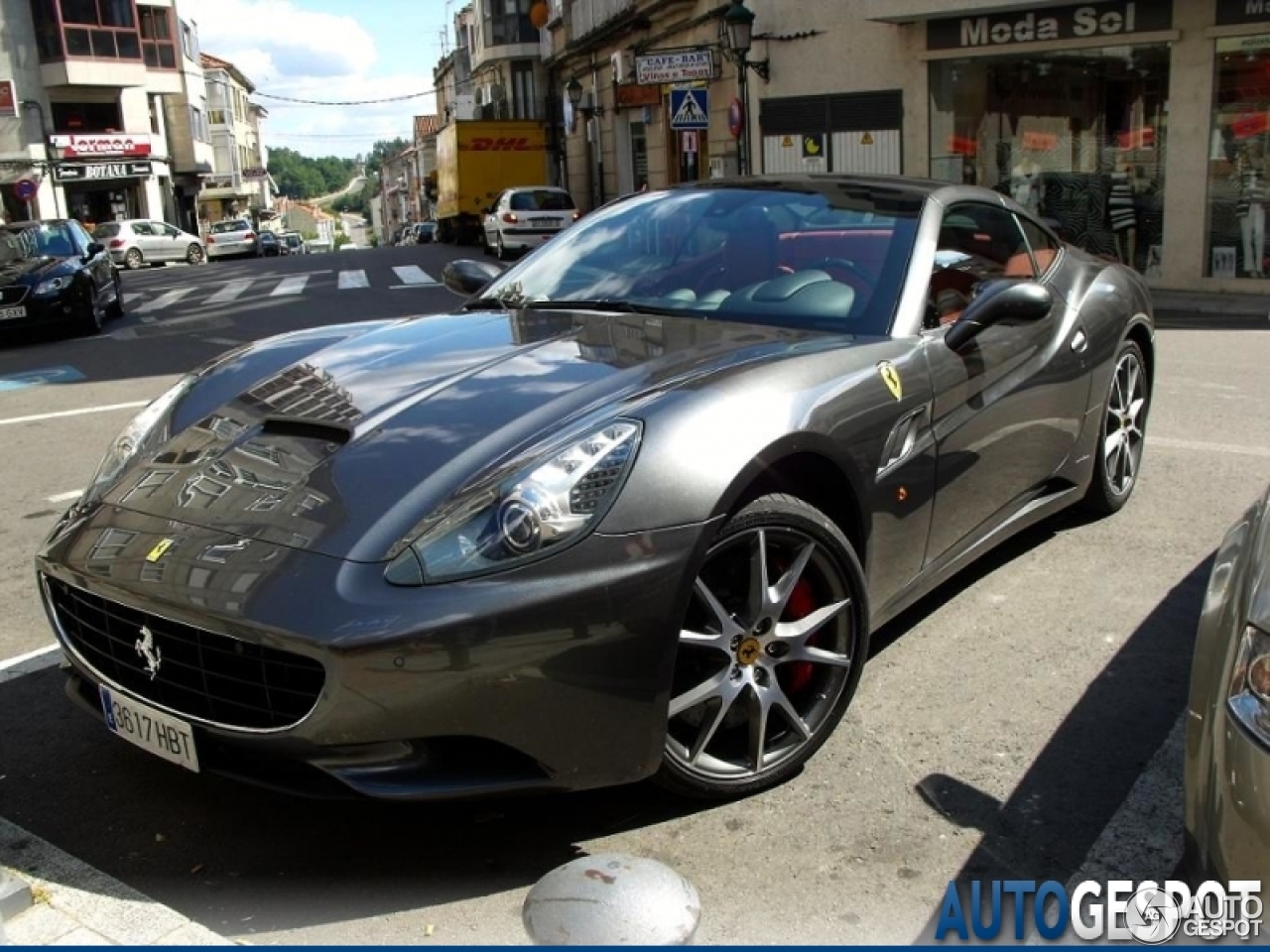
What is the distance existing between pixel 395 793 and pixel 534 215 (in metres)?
23.6

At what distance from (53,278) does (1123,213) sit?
12.7m

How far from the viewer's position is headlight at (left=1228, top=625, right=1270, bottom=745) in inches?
76.2

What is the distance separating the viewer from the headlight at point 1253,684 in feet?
6.35

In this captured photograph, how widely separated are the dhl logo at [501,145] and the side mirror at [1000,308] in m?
29.6

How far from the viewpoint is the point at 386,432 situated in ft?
9.44

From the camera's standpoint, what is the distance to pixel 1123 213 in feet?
50.3

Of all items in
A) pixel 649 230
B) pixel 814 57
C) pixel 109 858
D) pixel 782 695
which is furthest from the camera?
pixel 814 57

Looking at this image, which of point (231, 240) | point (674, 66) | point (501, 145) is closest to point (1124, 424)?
point (674, 66)

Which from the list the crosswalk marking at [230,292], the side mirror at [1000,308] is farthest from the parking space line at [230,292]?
the side mirror at [1000,308]

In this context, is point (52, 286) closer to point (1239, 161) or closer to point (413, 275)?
point (413, 275)

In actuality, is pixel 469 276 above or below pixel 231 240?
above

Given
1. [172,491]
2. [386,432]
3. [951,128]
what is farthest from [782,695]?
[951,128]

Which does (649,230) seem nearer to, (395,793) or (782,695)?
(782,695)

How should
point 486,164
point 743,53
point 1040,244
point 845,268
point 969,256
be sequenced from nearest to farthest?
point 845,268 → point 969,256 → point 1040,244 → point 743,53 → point 486,164
